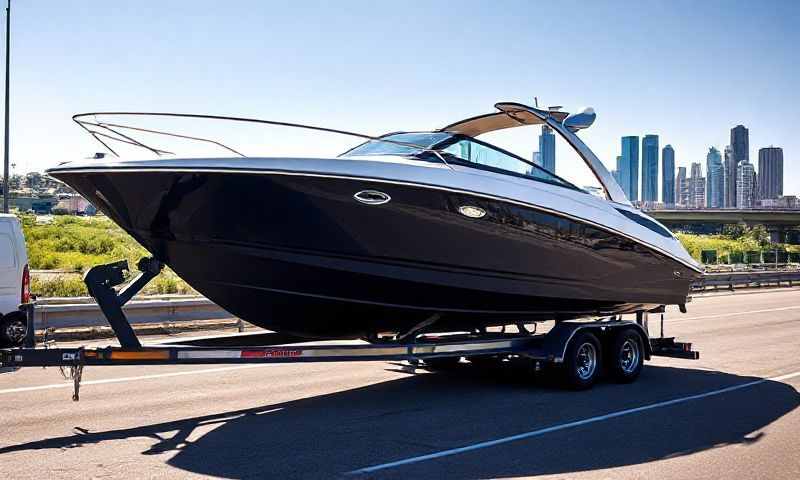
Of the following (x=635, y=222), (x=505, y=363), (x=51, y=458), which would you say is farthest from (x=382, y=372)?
(x=51, y=458)

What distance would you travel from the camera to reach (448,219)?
852 cm

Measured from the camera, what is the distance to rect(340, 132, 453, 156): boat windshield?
8938 mm

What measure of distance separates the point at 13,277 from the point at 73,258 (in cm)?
2622

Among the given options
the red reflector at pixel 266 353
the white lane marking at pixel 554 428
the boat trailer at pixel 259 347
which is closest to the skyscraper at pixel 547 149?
the boat trailer at pixel 259 347

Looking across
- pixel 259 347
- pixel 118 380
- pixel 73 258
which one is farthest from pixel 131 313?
pixel 73 258

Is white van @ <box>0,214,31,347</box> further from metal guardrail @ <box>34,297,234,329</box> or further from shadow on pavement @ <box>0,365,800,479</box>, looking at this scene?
metal guardrail @ <box>34,297,234,329</box>

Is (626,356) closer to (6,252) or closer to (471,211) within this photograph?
(471,211)

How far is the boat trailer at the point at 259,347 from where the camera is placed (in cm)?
731

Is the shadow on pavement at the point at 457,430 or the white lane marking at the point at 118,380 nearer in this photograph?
the shadow on pavement at the point at 457,430

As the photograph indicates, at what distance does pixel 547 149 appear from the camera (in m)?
11.0

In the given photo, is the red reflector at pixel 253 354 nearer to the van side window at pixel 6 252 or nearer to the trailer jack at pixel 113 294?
the trailer jack at pixel 113 294

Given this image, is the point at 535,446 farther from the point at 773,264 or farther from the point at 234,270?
the point at 773,264

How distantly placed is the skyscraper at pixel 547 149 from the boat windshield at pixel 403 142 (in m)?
1.59

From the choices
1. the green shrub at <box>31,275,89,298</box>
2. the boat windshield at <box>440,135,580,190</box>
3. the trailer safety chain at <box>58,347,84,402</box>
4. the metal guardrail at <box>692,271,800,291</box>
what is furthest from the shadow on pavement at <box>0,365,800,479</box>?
the metal guardrail at <box>692,271,800,291</box>
